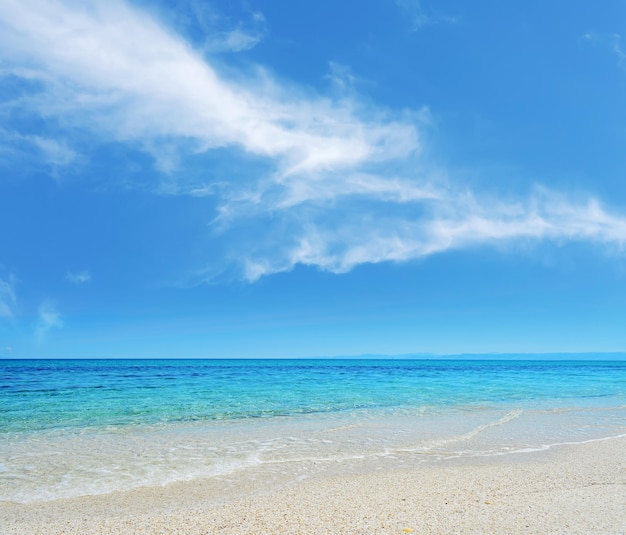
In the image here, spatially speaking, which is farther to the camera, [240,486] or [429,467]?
[429,467]

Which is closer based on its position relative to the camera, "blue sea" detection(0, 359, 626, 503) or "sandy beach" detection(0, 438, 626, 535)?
"sandy beach" detection(0, 438, 626, 535)

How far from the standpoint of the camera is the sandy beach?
5508mm

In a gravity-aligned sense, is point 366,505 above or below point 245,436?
above

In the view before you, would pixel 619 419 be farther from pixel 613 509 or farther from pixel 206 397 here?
pixel 206 397

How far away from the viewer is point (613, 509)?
6012mm

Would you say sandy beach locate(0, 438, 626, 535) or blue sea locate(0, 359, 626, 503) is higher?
sandy beach locate(0, 438, 626, 535)

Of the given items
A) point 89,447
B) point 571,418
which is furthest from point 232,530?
point 571,418

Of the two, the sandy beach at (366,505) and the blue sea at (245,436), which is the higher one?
the sandy beach at (366,505)

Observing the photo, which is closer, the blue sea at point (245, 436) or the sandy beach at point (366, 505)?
the sandy beach at point (366, 505)

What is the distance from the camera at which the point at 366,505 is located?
6.26m

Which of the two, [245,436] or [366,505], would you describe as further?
[245,436]

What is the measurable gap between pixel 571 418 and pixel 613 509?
10181mm

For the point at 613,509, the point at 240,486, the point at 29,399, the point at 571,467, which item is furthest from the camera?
the point at 29,399

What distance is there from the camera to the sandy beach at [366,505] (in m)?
5.51
